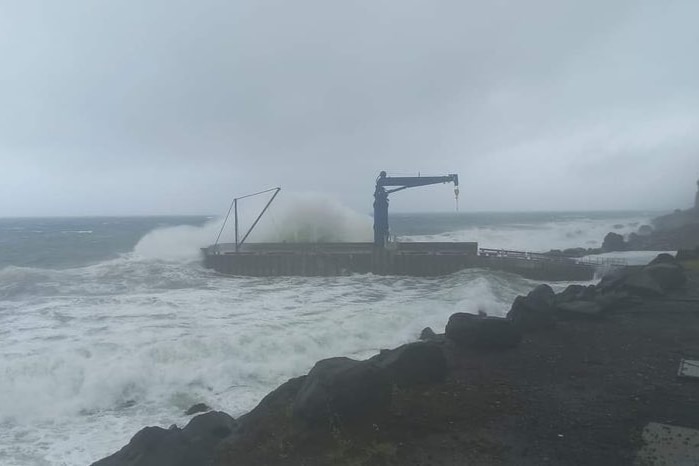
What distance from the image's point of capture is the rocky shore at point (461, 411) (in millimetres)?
7266

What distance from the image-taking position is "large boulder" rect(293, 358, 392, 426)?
8156mm

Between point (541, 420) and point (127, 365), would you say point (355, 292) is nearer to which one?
point (127, 365)

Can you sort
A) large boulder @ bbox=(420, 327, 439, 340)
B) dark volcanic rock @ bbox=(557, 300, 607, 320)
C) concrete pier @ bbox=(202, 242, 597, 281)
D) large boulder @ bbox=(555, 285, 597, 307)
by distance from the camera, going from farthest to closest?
1. concrete pier @ bbox=(202, 242, 597, 281)
2. large boulder @ bbox=(555, 285, 597, 307)
3. dark volcanic rock @ bbox=(557, 300, 607, 320)
4. large boulder @ bbox=(420, 327, 439, 340)

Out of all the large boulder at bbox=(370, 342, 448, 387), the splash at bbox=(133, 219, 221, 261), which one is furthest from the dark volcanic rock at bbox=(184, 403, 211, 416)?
the splash at bbox=(133, 219, 221, 261)

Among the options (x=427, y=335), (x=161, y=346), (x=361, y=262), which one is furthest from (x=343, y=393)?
(x=361, y=262)

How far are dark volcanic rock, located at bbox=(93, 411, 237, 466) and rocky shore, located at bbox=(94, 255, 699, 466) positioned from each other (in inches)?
0.6

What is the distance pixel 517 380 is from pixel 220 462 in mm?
5659

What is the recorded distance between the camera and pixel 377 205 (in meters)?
35.6

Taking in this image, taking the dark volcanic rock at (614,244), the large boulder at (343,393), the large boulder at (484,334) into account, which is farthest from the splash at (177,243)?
the dark volcanic rock at (614,244)

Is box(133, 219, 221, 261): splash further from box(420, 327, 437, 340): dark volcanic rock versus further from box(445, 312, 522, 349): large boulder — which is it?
box(445, 312, 522, 349): large boulder

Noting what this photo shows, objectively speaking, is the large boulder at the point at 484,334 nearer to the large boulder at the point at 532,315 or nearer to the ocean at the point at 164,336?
the large boulder at the point at 532,315

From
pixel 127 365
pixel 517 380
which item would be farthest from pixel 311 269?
pixel 517 380

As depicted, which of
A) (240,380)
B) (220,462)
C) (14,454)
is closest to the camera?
(220,462)

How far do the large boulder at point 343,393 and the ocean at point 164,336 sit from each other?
2526 millimetres
